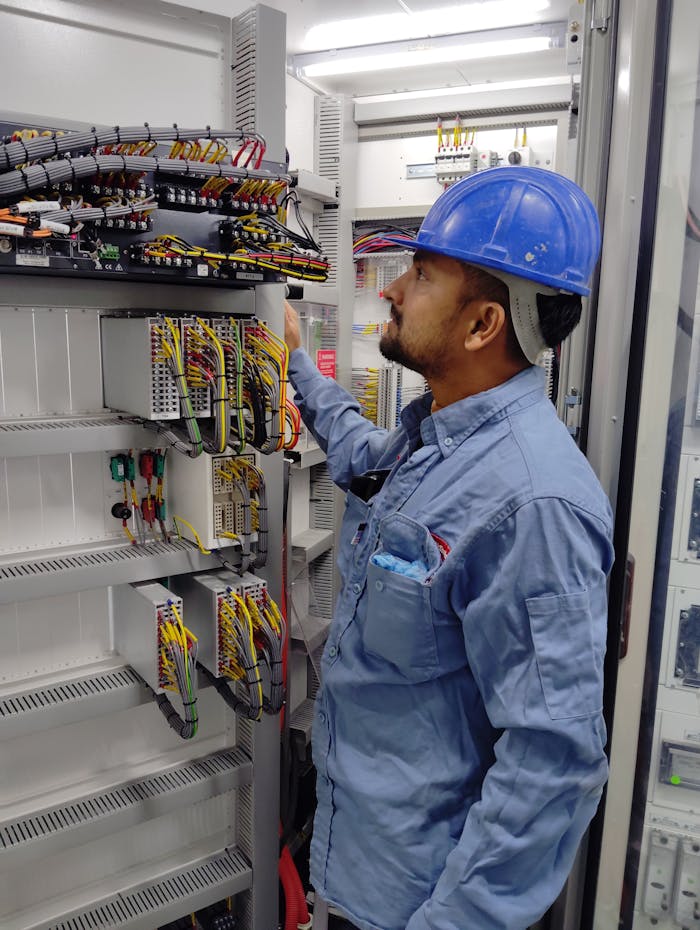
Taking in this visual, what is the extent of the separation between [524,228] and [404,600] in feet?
2.11

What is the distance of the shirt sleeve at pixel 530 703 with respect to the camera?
114cm

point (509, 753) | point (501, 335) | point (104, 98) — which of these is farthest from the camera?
point (104, 98)

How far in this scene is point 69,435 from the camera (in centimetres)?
170

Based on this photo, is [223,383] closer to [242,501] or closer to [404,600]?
[242,501]

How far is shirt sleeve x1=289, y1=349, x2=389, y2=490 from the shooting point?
1.83m

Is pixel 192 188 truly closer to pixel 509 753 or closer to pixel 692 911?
pixel 509 753

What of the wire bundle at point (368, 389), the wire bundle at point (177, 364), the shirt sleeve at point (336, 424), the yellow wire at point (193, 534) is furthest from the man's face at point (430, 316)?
the wire bundle at point (368, 389)

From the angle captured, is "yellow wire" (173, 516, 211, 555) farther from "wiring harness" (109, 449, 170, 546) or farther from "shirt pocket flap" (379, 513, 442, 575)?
"shirt pocket flap" (379, 513, 442, 575)

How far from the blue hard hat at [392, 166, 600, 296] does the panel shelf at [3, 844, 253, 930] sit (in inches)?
75.4

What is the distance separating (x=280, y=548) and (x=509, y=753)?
111 cm

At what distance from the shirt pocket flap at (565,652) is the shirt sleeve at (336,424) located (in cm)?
73

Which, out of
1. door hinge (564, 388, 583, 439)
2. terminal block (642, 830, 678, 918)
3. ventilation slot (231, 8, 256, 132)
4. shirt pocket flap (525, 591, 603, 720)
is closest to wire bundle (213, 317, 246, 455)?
ventilation slot (231, 8, 256, 132)

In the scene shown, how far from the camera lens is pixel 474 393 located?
1394 millimetres

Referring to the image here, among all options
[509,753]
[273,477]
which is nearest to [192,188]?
[273,477]
